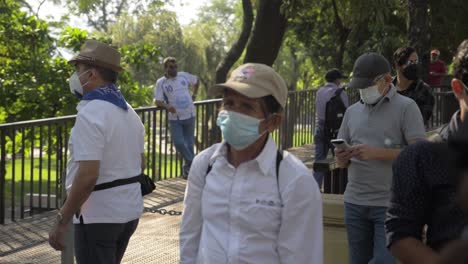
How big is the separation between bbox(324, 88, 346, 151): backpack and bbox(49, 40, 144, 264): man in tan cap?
19.8 ft

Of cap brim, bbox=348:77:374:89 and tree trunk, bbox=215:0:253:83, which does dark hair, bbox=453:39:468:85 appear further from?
tree trunk, bbox=215:0:253:83

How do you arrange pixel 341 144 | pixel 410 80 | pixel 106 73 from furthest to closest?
pixel 410 80 → pixel 341 144 → pixel 106 73

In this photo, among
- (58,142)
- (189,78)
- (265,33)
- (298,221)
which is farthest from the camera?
(265,33)

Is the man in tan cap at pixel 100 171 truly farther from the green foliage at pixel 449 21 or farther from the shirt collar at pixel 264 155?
the green foliage at pixel 449 21

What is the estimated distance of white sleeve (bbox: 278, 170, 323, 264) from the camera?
3.58 meters

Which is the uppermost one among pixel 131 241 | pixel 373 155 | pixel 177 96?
pixel 177 96

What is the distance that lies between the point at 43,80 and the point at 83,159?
12.6 metres

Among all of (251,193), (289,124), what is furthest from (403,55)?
(289,124)

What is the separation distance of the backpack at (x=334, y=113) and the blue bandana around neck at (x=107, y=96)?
611 cm

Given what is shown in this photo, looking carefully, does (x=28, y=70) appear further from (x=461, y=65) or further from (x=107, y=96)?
(x=461, y=65)

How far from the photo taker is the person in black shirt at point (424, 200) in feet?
9.76

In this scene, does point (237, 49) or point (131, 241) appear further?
point (237, 49)

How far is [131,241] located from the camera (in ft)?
30.9

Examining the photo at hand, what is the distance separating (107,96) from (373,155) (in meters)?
1.66
